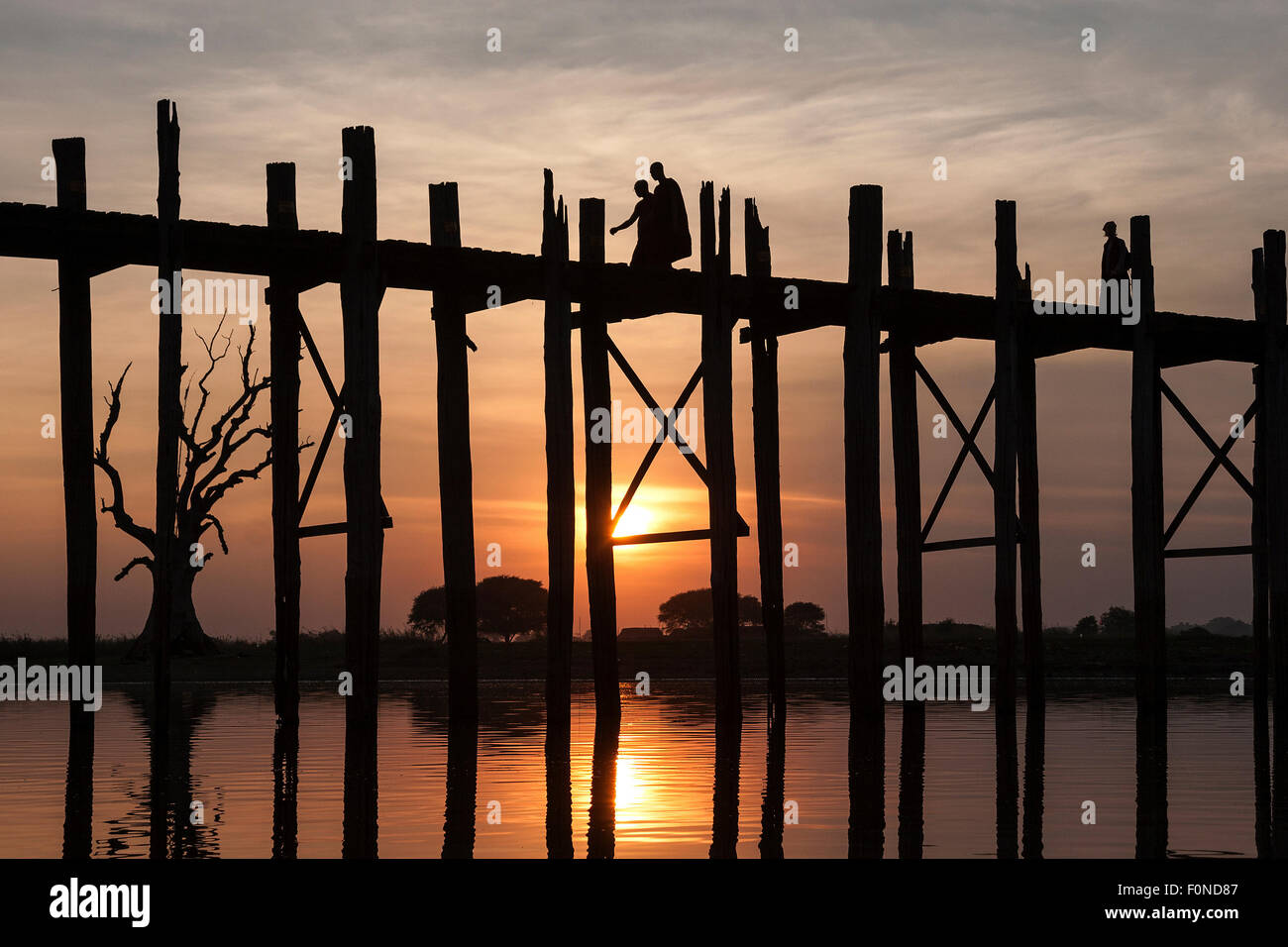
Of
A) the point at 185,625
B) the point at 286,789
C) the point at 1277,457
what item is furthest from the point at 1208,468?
the point at 185,625

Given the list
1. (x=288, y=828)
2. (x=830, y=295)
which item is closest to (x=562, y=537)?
(x=830, y=295)

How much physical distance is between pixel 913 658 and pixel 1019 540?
1.89 meters

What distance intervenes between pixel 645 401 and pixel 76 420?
209 inches

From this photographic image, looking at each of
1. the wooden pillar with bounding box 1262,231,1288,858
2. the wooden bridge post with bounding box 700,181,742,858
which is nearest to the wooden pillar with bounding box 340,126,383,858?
the wooden bridge post with bounding box 700,181,742,858

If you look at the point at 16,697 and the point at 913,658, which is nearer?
the point at 913,658

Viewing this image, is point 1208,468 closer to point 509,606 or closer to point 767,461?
point 767,461

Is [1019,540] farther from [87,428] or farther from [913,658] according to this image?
[87,428]

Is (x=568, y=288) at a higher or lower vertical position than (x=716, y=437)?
higher

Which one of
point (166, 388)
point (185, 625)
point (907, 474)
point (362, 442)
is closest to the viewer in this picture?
point (166, 388)

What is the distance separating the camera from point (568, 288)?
15641 mm

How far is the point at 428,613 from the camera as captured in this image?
71.6 metres

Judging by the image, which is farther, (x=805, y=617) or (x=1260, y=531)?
(x=805, y=617)

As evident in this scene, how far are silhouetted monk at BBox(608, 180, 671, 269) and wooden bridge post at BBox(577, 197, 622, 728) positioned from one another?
1.22 ft
